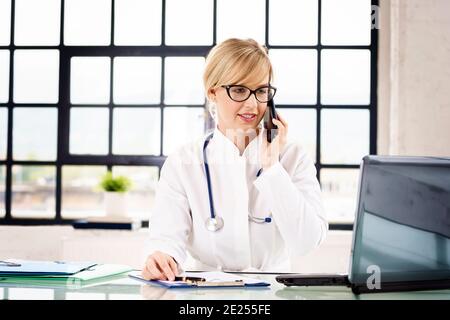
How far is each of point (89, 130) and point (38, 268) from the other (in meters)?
2.52

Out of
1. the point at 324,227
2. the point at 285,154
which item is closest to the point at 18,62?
the point at 285,154

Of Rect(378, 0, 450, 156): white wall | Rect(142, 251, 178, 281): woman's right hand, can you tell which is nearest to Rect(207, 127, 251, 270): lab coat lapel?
Rect(142, 251, 178, 281): woman's right hand

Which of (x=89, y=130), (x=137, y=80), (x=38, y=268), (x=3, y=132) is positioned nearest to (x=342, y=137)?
(x=137, y=80)

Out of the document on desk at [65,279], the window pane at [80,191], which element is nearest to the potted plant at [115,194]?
the window pane at [80,191]

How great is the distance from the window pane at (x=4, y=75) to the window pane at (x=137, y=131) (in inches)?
29.9

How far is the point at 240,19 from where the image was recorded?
13.5 feet

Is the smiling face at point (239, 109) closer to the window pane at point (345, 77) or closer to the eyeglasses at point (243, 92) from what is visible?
the eyeglasses at point (243, 92)

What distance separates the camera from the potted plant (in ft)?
12.5

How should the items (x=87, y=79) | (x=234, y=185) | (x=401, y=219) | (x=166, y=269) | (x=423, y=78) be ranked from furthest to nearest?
(x=87, y=79) → (x=423, y=78) → (x=234, y=185) → (x=166, y=269) → (x=401, y=219)

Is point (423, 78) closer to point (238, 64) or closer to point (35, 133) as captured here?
point (238, 64)

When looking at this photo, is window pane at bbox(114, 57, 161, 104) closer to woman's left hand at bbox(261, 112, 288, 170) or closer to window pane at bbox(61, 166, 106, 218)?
window pane at bbox(61, 166, 106, 218)

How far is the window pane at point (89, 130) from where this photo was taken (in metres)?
4.20

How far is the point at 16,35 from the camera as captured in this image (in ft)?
13.9
